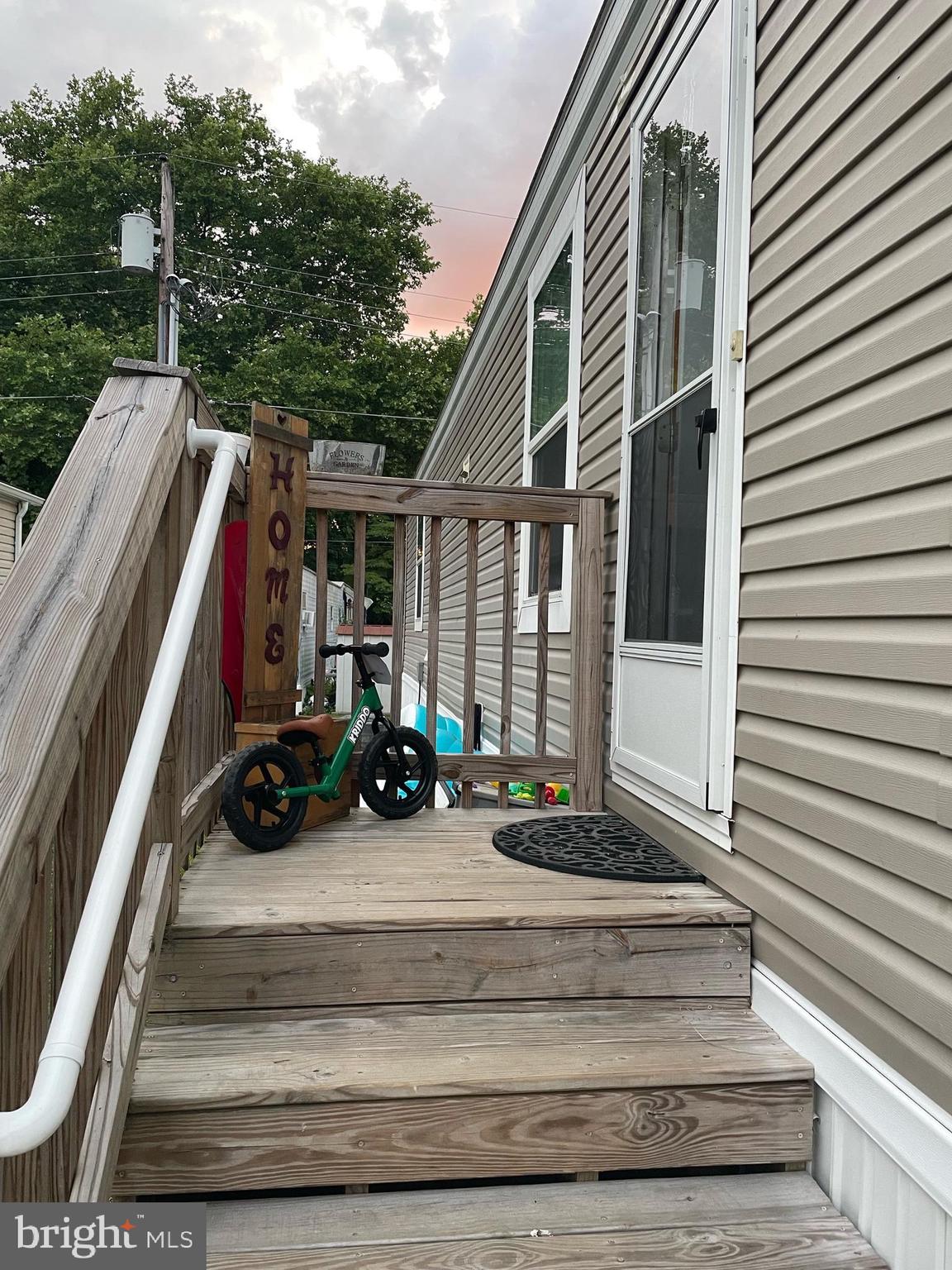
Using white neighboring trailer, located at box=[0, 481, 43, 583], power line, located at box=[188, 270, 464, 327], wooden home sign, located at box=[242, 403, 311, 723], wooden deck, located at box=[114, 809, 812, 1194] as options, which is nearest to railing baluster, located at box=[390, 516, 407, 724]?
wooden home sign, located at box=[242, 403, 311, 723]

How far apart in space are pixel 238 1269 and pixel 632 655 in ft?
6.77

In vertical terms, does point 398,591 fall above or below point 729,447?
below

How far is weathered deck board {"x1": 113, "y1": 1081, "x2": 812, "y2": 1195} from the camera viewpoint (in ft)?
4.96

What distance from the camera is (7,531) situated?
16.5 m

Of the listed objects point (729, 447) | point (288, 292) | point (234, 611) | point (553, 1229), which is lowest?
point (553, 1229)

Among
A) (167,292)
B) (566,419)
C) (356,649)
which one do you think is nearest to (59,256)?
(167,292)

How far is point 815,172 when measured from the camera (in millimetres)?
Answer: 1857

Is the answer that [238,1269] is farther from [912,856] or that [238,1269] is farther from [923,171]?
[923,171]

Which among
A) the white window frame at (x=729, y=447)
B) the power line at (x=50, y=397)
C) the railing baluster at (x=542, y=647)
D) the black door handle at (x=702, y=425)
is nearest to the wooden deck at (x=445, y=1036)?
the white window frame at (x=729, y=447)

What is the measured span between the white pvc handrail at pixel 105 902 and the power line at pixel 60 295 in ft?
88.8

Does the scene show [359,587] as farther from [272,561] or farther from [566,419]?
[566,419]

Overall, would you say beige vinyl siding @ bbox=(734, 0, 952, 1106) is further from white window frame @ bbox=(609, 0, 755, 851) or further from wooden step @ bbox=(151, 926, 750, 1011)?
wooden step @ bbox=(151, 926, 750, 1011)

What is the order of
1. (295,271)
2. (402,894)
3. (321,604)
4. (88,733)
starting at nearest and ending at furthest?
1. (88,733)
2. (402,894)
3. (321,604)
4. (295,271)

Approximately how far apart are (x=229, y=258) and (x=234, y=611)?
26758 mm
